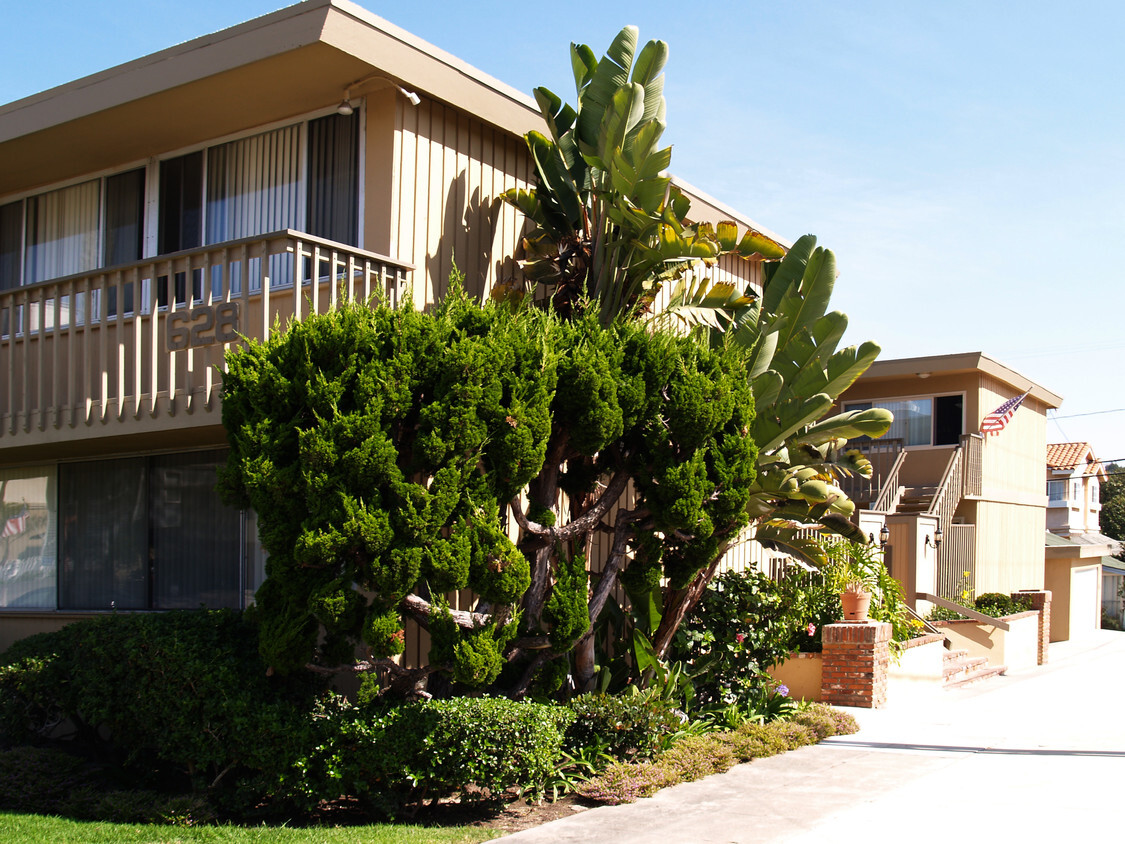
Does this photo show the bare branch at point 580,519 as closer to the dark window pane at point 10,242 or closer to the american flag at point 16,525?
the american flag at point 16,525

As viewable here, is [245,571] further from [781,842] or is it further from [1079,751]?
[1079,751]

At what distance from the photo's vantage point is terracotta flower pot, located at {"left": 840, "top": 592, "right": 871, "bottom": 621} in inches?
489

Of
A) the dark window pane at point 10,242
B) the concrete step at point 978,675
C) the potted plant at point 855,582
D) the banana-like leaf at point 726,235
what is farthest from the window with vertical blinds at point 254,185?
the concrete step at point 978,675

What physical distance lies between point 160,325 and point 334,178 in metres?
2.09

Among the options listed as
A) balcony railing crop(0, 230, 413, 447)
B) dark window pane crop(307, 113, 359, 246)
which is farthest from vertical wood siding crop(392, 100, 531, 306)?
balcony railing crop(0, 230, 413, 447)

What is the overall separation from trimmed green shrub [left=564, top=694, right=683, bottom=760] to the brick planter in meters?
4.50

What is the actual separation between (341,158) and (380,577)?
15.7 feet

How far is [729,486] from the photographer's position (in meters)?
8.38

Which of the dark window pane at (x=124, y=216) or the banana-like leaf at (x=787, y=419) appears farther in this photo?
the dark window pane at (x=124, y=216)

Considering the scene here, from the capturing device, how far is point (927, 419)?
25516mm

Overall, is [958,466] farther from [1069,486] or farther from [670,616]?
[1069,486]

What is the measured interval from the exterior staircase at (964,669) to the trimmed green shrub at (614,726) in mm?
8545

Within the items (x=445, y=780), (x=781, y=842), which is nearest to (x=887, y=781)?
(x=781, y=842)

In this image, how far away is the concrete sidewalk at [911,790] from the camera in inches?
271
